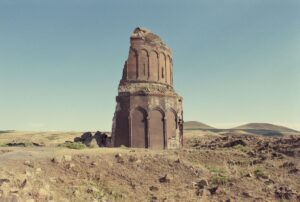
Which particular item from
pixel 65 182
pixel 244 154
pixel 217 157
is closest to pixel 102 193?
pixel 65 182

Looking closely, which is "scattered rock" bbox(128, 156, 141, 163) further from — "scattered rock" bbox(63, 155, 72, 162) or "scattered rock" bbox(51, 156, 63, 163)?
"scattered rock" bbox(51, 156, 63, 163)

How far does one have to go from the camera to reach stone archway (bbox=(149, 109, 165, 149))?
29953 mm

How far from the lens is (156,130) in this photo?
30219 mm

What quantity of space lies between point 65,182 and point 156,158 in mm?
7123

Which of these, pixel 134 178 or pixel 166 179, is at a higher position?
pixel 134 178

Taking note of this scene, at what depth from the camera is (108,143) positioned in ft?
106

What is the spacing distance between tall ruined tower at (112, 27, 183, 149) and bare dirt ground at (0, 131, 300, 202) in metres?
5.74

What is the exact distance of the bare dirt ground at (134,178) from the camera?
15859 millimetres

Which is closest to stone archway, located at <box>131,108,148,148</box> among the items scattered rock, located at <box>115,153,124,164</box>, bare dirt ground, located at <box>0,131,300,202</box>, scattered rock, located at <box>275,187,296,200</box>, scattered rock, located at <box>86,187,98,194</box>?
bare dirt ground, located at <box>0,131,300,202</box>

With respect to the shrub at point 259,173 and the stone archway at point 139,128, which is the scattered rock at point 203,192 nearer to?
the shrub at point 259,173

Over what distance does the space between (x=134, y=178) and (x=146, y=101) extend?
11.5 meters

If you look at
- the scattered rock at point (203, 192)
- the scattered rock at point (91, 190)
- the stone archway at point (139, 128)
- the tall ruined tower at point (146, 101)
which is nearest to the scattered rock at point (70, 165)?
the scattered rock at point (91, 190)

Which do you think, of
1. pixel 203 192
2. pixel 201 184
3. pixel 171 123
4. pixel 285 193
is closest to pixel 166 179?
pixel 201 184

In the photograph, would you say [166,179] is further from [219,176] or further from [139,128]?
[139,128]
